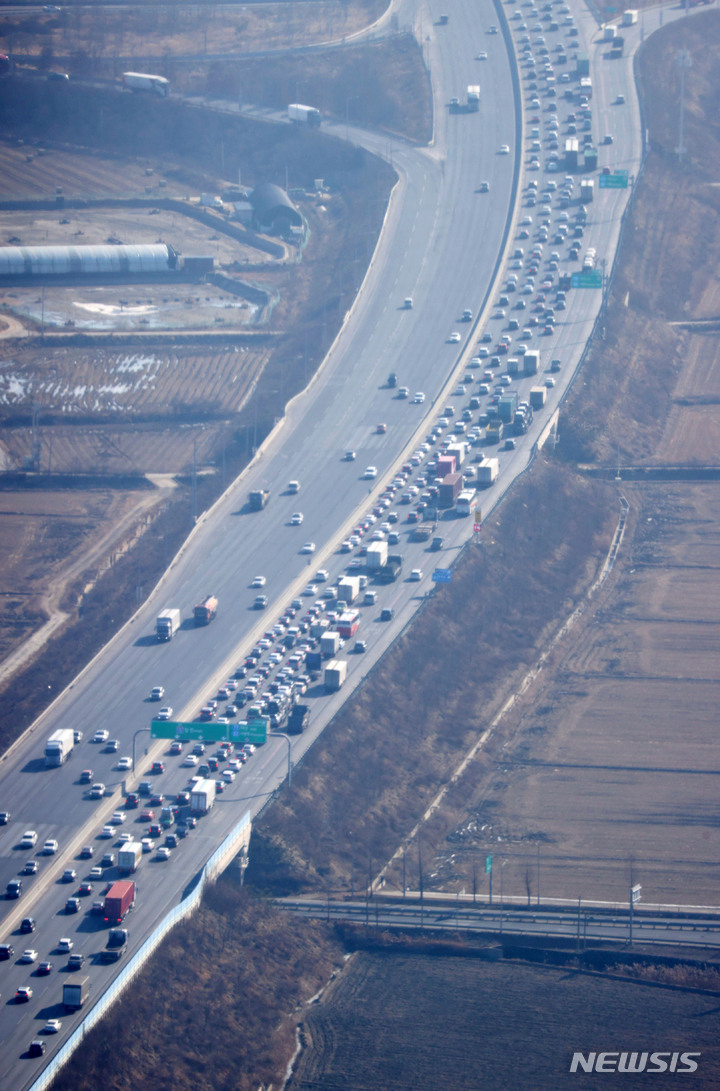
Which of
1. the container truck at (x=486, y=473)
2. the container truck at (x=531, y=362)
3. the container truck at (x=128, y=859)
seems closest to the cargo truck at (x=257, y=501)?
the container truck at (x=486, y=473)

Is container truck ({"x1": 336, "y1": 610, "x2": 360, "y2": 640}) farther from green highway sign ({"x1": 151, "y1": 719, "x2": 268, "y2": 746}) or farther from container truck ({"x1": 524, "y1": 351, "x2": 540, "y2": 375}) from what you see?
container truck ({"x1": 524, "y1": 351, "x2": 540, "y2": 375})

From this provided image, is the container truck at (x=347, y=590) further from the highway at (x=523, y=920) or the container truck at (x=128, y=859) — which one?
the container truck at (x=128, y=859)

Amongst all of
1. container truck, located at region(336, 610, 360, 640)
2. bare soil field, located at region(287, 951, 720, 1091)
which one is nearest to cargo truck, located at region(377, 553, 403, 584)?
container truck, located at region(336, 610, 360, 640)

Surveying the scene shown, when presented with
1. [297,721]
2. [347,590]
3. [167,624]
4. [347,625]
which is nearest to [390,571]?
[347,590]

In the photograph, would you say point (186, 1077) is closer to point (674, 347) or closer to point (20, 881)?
point (20, 881)

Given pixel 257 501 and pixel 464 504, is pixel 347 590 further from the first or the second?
pixel 257 501

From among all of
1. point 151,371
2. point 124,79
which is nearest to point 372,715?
point 151,371
